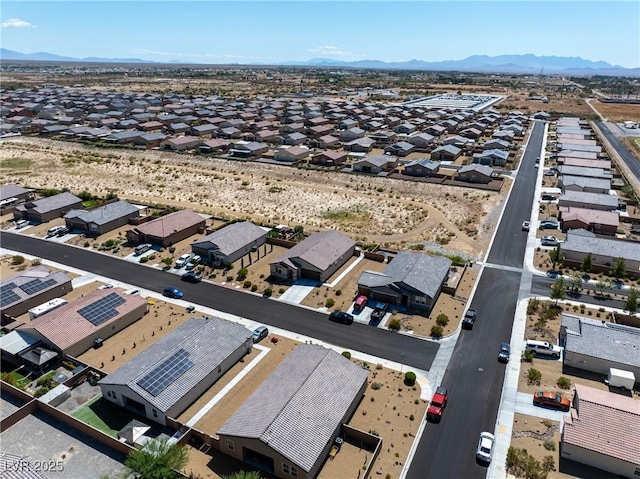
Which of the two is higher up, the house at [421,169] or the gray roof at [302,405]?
the house at [421,169]

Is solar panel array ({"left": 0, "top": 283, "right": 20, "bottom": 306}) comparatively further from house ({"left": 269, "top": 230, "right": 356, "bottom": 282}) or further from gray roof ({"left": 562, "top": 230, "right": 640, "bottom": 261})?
gray roof ({"left": 562, "top": 230, "right": 640, "bottom": 261})

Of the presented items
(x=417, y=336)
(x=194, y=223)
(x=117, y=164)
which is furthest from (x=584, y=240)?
(x=117, y=164)

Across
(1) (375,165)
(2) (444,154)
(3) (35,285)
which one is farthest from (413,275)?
(2) (444,154)

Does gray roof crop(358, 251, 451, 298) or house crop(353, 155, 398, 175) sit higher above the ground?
house crop(353, 155, 398, 175)

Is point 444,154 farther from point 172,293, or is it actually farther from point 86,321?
point 86,321

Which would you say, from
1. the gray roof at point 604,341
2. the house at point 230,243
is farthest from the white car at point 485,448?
the house at point 230,243

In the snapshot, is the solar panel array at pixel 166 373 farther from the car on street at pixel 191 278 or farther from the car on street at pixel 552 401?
the car on street at pixel 552 401

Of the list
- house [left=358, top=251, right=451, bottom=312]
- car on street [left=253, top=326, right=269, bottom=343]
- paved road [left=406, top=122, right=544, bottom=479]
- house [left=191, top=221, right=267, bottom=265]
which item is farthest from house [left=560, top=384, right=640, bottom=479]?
house [left=191, top=221, right=267, bottom=265]
